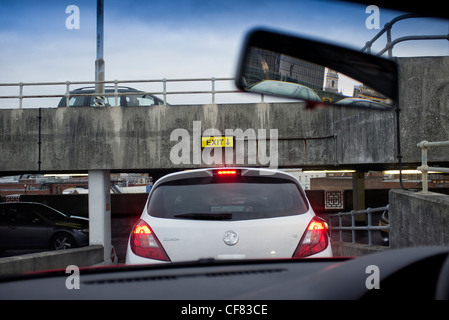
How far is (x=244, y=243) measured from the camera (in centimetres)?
340

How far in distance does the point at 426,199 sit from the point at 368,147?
6.89 meters

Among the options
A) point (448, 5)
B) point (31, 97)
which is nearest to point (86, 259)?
point (31, 97)

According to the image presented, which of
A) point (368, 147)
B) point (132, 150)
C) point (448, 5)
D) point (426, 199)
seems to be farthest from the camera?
point (132, 150)

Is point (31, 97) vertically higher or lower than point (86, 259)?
higher

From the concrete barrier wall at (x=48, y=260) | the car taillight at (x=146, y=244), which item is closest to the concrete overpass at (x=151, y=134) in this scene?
the concrete barrier wall at (x=48, y=260)

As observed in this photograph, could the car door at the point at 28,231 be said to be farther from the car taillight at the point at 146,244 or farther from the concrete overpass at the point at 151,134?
the car taillight at the point at 146,244

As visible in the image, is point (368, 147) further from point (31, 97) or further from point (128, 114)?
point (31, 97)

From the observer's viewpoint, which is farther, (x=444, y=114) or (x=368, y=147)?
(x=368, y=147)

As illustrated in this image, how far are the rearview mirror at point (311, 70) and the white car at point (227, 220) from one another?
1.48 m

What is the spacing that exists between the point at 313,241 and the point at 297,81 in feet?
6.48

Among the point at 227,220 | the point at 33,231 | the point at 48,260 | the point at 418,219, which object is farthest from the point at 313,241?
the point at 33,231

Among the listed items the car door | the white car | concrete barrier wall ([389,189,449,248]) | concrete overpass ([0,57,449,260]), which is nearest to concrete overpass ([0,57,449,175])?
concrete overpass ([0,57,449,260])

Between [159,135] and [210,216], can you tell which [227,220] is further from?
[159,135]

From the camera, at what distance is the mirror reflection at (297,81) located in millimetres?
1889
